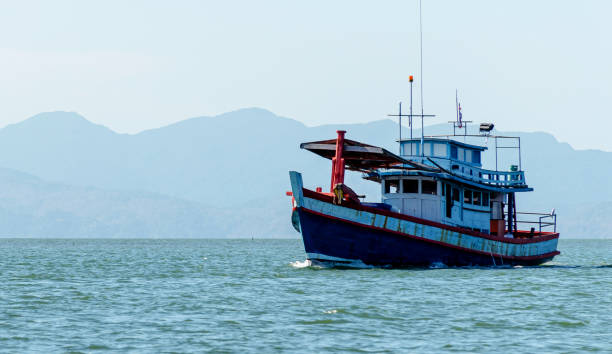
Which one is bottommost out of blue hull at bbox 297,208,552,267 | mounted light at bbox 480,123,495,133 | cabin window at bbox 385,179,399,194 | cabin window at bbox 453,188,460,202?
blue hull at bbox 297,208,552,267

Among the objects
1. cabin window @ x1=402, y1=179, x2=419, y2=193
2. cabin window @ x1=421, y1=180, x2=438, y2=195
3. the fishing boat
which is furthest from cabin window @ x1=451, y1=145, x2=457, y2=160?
cabin window @ x1=402, y1=179, x2=419, y2=193

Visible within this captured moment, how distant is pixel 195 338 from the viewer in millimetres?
23250

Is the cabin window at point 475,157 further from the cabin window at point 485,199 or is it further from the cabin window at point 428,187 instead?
the cabin window at point 428,187

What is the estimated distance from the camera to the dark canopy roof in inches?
1580

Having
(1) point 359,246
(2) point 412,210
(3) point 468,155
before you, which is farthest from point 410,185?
(1) point 359,246

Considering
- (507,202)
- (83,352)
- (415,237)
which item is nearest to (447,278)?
(415,237)

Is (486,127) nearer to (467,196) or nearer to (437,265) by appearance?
(467,196)

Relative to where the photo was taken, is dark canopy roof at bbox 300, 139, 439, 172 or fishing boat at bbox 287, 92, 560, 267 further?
dark canopy roof at bbox 300, 139, 439, 172

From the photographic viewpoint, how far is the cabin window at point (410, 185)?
44375 mm

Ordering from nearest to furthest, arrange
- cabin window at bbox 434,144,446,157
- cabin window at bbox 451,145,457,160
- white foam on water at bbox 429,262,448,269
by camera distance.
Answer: white foam on water at bbox 429,262,448,269
cabin window at bbox 434,144,446,157
cabin window at bbox 451,145,457,160

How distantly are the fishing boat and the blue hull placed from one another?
0.13 ft

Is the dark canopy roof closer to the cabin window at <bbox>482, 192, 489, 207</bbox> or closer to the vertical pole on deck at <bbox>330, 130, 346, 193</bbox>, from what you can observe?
the vertical pole on deck at <bbox>330, 130, 346, 193</bbox>

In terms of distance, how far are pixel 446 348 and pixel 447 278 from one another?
16840 mm

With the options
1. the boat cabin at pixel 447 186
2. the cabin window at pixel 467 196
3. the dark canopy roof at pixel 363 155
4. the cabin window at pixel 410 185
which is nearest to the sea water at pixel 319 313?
the boat cabin at pixel 447 186
